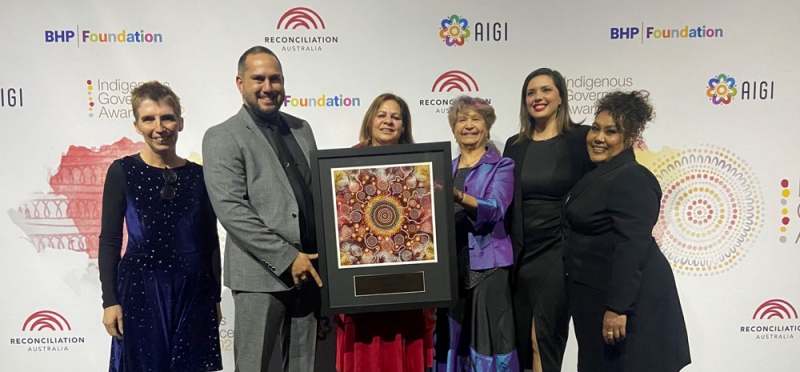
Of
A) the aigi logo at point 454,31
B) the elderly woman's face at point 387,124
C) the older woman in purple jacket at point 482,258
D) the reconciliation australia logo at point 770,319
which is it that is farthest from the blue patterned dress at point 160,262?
the reconciliation australia logo at point 770,319

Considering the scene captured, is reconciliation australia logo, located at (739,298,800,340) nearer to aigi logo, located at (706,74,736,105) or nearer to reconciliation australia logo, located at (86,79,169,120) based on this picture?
aigi logo, located at (706,74,736,105)

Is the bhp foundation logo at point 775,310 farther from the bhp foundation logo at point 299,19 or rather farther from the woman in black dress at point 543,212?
the bhp foundation logo at point 299,19

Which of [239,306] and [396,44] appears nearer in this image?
[239,306]

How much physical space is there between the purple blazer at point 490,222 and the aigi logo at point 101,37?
1584mm

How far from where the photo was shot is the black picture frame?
1.81 m

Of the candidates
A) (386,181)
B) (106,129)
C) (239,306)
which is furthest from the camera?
(106,129)

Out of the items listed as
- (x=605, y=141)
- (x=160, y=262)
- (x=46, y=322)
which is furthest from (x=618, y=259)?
(x=46, y=322)

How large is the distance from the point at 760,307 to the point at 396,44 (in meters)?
2.20

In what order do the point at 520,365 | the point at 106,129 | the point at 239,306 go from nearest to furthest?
the point at 239,306 < the point at 520,365 < the point at 106,129

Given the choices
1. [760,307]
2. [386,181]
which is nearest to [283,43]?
[386,181]

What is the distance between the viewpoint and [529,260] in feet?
7.06

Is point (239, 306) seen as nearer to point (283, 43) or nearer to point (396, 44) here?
point (283, 43)

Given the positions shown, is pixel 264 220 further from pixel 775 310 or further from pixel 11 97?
pixel 775 310

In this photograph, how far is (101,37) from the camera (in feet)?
7.27
